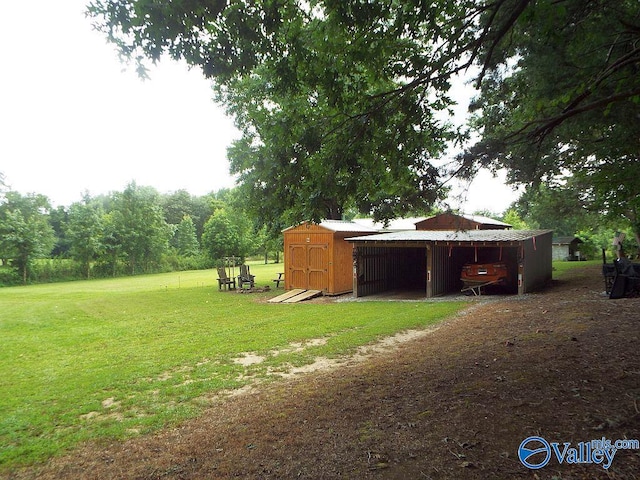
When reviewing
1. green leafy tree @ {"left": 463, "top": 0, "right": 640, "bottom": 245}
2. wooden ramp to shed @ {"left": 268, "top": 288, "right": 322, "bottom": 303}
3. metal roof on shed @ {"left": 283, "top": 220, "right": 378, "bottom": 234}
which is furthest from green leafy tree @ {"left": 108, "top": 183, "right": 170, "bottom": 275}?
green leafy tree @ {"left": 463, "top": 0, "right": 640, "bottom": 245}

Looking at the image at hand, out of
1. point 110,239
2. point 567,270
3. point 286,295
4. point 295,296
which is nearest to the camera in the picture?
point 295,296

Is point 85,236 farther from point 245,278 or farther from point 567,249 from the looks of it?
point 567,249

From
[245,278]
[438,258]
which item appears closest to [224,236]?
[245,278]

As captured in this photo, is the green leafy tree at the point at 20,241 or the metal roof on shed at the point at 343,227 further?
the green leafy tree at the point at 20,241

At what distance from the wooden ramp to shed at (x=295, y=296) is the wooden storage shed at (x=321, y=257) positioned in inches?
16.5

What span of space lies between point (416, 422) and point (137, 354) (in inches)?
250

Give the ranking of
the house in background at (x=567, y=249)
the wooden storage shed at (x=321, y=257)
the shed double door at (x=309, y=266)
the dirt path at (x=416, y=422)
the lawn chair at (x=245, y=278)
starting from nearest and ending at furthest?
the dirt path at (x=416, y=422), the wooden storage shed at (x=321, y=257), the shed double door at (x=309, y=266), the lawn chair at (x=245, y=278), the house in background at (x=567, y=249)

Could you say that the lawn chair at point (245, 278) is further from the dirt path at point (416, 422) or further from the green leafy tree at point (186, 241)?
the green leafy tree at point (186, 241)

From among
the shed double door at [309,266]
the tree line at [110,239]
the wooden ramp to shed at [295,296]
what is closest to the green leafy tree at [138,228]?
the tree line at [110,239]

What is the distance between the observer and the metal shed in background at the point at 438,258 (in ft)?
48.0

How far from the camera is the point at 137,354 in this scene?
8.16m

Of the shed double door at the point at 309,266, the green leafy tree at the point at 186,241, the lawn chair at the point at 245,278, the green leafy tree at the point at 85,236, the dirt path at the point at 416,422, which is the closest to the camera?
the dirt path at the point at 416,422

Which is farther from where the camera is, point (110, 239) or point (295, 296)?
point (110, 239)

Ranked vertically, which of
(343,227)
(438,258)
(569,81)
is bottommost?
(438,258)
